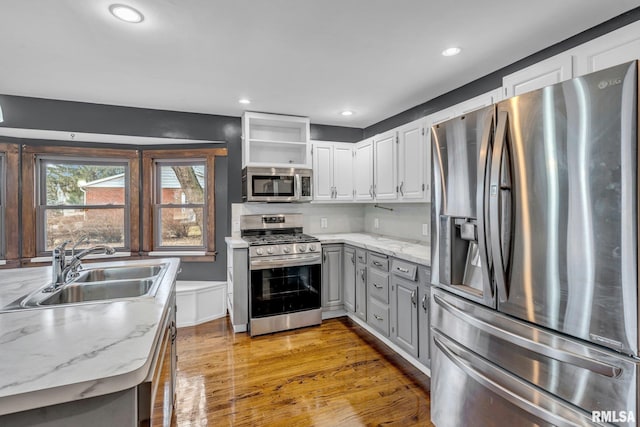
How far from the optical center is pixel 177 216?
383 centimetres

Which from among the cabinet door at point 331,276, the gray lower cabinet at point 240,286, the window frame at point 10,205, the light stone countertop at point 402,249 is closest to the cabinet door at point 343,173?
the light stone countertop at point 402,249

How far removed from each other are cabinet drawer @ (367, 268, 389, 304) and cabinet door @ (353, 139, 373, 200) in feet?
3.14

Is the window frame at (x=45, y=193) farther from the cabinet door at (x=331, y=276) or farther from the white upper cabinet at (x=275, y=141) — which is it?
the cabinet door at (x=331, y=276)

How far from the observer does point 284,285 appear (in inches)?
132

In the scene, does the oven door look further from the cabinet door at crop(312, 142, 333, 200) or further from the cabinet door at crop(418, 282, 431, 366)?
the cabinet door at crop(418, 282, 431, 366)

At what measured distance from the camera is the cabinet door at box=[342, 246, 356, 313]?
11.1 feet

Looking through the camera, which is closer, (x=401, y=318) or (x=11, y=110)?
(x=401, y=318)

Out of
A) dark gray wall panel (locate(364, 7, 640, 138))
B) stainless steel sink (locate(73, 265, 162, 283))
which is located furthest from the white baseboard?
dark gray wall panel (locate(364, 7, 640, 138))

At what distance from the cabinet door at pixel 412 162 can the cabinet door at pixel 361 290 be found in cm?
87

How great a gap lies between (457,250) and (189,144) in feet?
10.9

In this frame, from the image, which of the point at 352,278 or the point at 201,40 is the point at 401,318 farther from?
the point at 201,40

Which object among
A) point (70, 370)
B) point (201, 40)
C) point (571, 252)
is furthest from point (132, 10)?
point (571, 252)

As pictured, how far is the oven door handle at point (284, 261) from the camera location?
3.20 metres

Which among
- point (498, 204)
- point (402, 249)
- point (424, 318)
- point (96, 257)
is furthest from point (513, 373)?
point (96, 257)
